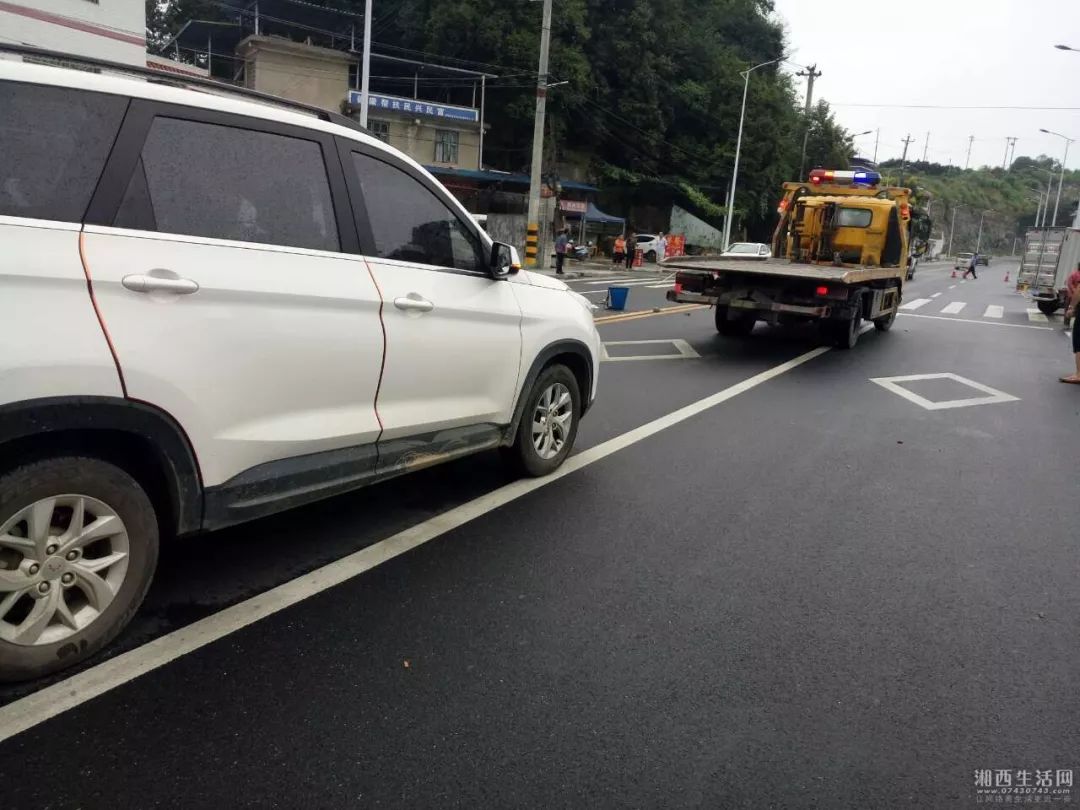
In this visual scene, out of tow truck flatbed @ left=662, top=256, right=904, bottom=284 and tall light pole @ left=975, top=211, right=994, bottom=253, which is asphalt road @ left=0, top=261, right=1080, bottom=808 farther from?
tall light pole @ left=975, top=211, right=994, bottom=253

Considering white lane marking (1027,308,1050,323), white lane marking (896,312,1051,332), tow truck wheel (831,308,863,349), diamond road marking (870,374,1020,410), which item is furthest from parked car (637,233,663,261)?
diamond road marking (870,374,1020,410)

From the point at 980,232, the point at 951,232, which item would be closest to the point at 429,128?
the point at 951,232

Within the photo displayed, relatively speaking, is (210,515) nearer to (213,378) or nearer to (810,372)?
(213,378)

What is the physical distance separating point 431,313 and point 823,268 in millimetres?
9025

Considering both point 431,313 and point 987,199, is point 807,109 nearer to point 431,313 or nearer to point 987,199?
point 431,313

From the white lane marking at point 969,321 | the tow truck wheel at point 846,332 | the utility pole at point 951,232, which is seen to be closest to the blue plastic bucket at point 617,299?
the tow truck wheel at point 846,332

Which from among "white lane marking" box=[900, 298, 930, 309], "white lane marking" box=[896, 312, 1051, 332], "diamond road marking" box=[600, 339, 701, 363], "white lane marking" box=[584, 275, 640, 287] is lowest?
"diamond road marking" box=[600, 339, 701, 363]

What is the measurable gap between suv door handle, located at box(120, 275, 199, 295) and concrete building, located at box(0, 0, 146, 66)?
58.0 ft

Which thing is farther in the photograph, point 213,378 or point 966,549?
point 966,549

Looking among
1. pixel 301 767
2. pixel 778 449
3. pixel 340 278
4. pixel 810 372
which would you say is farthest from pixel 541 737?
pixel 810 372

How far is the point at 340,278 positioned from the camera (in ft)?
11.7

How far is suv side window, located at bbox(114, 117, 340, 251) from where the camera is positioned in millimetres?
2986

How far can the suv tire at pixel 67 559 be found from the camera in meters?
2.64

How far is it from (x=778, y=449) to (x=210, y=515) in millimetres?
4611
